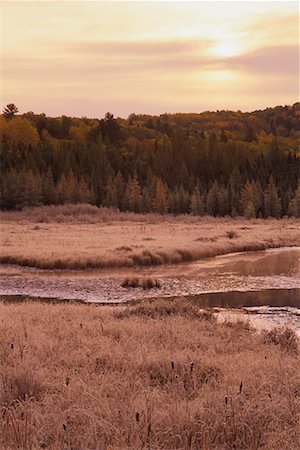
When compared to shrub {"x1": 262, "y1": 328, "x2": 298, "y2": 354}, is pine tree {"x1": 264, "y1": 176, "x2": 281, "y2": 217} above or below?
below

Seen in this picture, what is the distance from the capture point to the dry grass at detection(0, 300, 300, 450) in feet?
22.3

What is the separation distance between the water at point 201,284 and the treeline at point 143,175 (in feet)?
137

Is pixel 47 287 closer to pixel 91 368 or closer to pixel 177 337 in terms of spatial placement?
pixel 177 337

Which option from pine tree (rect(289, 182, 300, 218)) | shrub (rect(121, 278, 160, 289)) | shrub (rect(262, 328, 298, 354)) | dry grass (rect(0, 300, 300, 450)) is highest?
dry grass (rect(0, 300, 300, 450))

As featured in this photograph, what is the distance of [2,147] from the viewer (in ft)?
308

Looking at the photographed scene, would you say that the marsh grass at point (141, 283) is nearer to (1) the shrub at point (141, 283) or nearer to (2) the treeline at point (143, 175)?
(1) the shrub at point (141, 283)

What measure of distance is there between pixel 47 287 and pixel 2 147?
237 feet

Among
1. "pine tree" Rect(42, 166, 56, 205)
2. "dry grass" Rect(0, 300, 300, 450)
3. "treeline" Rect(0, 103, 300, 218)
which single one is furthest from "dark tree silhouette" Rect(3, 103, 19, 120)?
"dry grass" Rect(0, 300, 300, 450)

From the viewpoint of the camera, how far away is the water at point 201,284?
68.8 ft

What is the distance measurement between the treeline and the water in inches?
1650

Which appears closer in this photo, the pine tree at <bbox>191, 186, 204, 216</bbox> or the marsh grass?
the marsh grass

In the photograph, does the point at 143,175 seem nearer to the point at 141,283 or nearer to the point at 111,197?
the point at 111,197

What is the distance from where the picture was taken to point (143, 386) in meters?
8.90

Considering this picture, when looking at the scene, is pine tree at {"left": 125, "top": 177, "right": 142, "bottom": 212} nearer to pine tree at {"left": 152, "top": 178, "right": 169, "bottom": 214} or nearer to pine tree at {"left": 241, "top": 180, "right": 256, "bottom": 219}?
pine tree at {"left": 152, "top": 178, "right": 169, "bottom": 214}
